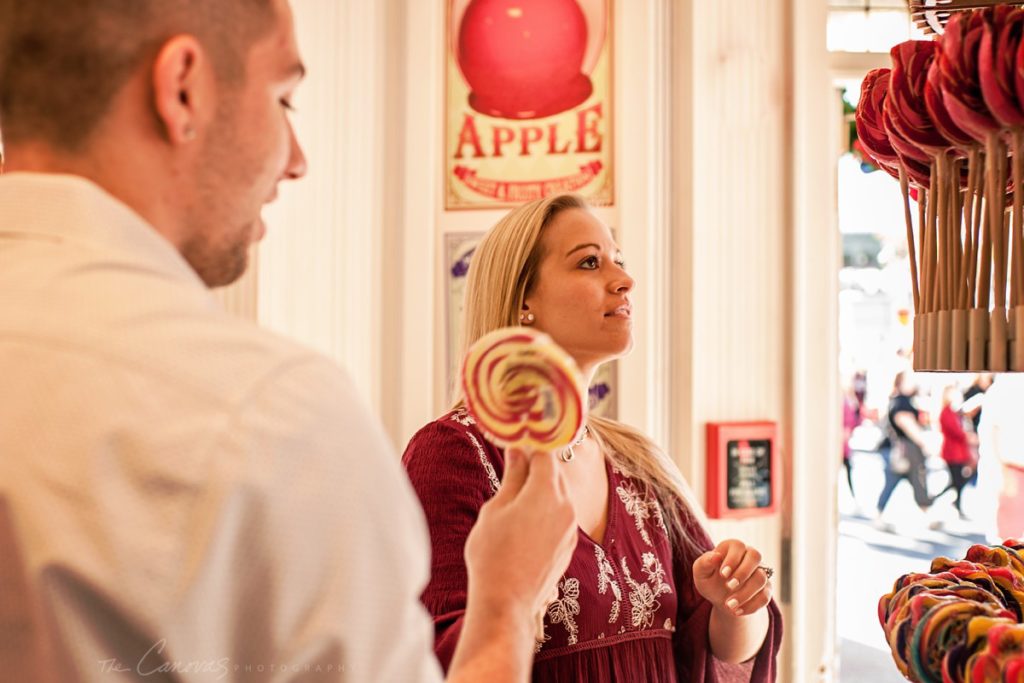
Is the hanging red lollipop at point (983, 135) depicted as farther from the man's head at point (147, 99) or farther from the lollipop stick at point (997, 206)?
the man's head at point (147, 99)

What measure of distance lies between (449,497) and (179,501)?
1052 millimetres

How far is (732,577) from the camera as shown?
1.61 m

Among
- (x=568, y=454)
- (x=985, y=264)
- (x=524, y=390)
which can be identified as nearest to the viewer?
(x=985, y=264)

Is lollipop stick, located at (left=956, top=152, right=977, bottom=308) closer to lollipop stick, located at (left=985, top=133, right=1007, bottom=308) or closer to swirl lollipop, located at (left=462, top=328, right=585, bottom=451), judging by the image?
lollipop stick, located at (left=985, top=133, right=1007, bottom=308)

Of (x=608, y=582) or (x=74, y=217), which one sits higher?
(x=74, y=217)

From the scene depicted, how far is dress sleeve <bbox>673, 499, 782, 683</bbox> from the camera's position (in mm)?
1763

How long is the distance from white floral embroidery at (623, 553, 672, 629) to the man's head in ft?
3.87

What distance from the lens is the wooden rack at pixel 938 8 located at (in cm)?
103

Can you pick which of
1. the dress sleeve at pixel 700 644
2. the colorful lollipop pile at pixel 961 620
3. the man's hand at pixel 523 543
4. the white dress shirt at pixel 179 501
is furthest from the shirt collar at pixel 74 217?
the dress sleeve at pixel 700 644

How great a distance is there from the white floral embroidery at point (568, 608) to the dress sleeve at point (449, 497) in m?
0.17

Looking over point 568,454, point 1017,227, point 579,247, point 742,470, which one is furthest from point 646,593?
point 742,470

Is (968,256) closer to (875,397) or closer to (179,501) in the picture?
(179,501)

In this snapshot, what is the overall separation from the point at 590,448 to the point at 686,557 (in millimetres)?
303

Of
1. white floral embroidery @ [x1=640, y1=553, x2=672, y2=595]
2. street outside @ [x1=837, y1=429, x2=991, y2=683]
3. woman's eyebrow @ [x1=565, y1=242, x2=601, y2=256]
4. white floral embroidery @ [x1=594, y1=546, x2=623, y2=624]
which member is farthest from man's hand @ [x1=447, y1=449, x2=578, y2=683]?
street outside @ [x1=837, y1=429, x2=991, y2=683]
